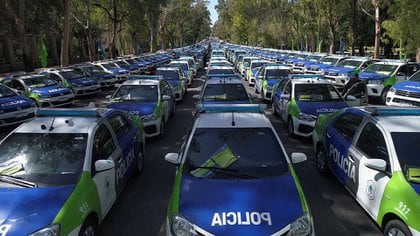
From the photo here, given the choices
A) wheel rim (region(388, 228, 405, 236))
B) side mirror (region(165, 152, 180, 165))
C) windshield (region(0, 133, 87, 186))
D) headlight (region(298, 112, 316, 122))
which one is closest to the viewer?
wheel rim (region(388, 228, 405, 236))

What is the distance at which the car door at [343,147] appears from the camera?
19.5ft

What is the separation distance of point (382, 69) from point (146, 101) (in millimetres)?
11786

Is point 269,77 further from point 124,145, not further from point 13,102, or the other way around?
point 124,145

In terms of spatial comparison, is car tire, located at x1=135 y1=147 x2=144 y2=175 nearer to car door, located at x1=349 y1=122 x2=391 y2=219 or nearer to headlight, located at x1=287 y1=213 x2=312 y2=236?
car door, located at x1=349 y1=122 x2=391 y2=219

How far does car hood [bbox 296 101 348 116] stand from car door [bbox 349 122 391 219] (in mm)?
4014

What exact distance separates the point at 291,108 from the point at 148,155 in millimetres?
4086

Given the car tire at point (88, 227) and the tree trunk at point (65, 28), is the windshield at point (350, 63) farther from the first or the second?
the car tire at point (88, 227)

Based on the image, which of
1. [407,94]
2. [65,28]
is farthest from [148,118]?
[65,28]

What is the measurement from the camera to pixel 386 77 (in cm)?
1666

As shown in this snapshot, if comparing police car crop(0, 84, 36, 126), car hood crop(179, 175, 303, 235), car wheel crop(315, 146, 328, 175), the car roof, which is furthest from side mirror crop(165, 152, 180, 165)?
police car crop(0, 84, 36, 126)

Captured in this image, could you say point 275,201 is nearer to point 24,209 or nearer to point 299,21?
point 24,209

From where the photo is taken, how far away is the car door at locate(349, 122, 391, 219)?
16.2 ft

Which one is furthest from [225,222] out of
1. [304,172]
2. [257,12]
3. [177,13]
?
[177,13]

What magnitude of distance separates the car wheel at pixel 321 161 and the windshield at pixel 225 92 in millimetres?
3364
